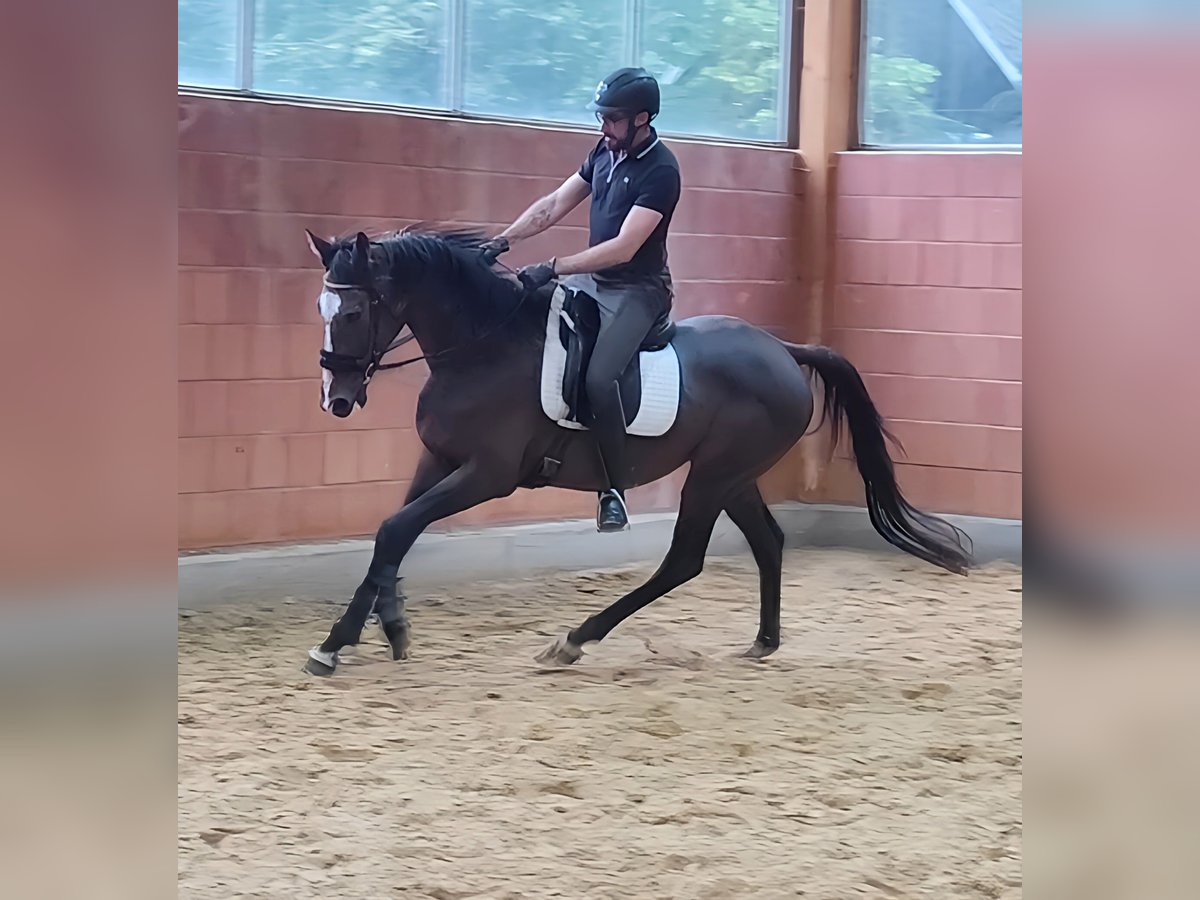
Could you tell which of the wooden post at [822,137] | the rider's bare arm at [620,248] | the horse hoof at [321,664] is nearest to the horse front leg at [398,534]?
the horse hoof at [321,664]

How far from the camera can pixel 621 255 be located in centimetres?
385

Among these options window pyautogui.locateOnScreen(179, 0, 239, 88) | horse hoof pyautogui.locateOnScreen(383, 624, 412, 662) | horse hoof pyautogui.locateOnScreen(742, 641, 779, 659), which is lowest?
horse hoof pyautogui.locateOnScreen(742, 641, 779, 659)

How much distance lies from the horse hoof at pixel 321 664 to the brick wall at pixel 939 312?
2.69m

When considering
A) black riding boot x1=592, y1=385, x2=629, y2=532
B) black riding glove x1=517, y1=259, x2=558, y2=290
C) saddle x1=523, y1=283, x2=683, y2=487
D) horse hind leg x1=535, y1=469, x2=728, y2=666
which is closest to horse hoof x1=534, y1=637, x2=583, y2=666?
horse hind leg x1=535, y1=469, x2=728, y2=666

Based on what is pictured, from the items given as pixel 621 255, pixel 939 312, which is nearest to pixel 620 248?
pixel 621 255

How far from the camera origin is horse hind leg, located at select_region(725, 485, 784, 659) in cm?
416

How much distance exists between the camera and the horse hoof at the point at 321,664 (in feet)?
12.7

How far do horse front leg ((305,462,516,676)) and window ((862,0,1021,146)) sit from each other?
2717 millimetres

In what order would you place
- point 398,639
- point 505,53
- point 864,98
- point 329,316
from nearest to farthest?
point 329,316 → point 398,639 → point 505,53 → point 864,98

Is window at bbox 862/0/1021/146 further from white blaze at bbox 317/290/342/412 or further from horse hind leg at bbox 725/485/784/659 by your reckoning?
white blaze at bbox 317/290/342/412

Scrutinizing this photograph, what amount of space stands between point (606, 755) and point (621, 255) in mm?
1395

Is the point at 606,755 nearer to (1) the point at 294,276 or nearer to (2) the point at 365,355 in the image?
(2) the point at 365,355

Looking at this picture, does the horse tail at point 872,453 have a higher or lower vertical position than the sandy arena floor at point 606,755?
higher

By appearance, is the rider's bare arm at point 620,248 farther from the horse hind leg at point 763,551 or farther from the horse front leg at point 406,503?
the horse hind leg at point 763,551
